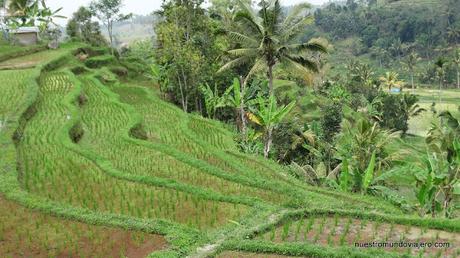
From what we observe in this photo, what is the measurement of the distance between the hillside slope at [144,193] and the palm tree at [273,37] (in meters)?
3.79

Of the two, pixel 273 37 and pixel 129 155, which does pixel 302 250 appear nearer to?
pixel 129 155

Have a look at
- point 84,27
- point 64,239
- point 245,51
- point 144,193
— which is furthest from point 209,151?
point 84,27

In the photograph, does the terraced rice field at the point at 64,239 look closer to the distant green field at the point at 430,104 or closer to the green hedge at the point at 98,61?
the green hedge at the point at 98,61

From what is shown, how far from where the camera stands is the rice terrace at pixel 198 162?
879 cm

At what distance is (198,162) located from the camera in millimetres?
14312

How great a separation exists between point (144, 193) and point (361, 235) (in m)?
5.25

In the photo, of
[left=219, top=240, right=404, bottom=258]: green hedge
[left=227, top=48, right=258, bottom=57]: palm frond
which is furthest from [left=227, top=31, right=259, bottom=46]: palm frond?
[left=219, top=240, right=404, bottom=258]: green hedge

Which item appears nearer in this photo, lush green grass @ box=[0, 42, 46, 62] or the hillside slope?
the hillside slope

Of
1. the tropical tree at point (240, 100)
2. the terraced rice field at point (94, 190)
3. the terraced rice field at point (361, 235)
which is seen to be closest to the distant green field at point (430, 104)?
the tropical tree at point (240, 100)

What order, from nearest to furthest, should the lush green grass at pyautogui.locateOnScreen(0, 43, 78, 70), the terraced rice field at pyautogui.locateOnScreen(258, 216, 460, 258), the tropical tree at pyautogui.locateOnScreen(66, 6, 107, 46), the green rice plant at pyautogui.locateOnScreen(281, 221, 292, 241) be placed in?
the terraced rice field at pyautogui.locateOnScreen(258, 216, 460, 258)
the green rice plant at pyautogui.locateOnScreen(281, 221, 292, 241)
the lush green grass at pyautogui.locateOnScreen(0, 43, 78, 70)
the tropical tree at pyautogui.locateOnScreen(66, 6, 107, 46)

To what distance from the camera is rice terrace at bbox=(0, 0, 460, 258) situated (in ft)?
28.8

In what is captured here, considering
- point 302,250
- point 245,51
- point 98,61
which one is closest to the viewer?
point 302,250

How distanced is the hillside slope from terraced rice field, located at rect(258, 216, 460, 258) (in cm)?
6

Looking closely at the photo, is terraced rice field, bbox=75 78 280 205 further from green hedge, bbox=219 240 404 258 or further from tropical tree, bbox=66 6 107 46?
tropical tree, bbox=66 6 107 46
